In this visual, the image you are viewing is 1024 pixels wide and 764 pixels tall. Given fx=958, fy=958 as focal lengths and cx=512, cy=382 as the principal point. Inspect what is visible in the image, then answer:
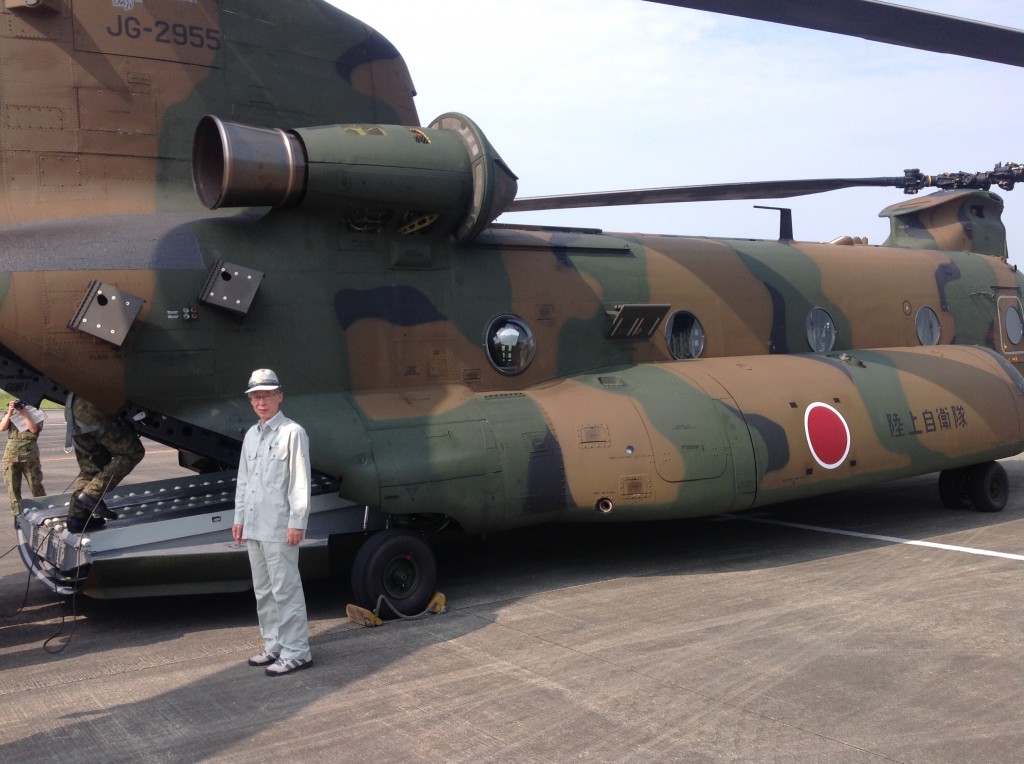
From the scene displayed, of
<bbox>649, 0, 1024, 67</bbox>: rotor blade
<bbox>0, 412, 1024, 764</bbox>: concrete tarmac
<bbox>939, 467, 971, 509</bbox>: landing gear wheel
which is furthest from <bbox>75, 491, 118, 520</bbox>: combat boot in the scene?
<bbox>939, 467, 971, 509</bbox>: landing gear wheel

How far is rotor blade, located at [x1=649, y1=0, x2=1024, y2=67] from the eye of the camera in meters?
4.62

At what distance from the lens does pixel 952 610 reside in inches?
265

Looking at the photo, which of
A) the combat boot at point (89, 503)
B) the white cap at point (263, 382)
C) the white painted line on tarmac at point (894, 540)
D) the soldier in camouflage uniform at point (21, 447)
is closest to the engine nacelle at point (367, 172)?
the white cap at point (263, 382)

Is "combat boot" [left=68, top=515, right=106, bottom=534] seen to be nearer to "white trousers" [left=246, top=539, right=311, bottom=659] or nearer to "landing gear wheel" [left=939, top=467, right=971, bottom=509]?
"white trousers" [left=246, top=539, right=311, bottom=659]

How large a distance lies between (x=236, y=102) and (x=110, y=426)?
8.63 ft

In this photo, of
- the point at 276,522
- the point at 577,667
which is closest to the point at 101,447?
the point at 276,522

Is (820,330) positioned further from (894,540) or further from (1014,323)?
(1014,323)

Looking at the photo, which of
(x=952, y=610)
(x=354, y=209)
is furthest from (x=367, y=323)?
(x=952, y=610)

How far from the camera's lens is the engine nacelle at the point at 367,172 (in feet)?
22.0

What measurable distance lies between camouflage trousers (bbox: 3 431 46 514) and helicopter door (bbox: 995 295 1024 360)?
39.0 ft

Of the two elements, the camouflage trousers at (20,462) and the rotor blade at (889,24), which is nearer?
the rotor blade at (889,24)

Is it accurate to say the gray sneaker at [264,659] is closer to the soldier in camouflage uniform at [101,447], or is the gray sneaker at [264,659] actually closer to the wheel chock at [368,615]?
the wheel chock at [368,615]

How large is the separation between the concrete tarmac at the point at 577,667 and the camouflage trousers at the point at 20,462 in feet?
6.46

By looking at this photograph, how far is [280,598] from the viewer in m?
5.72
